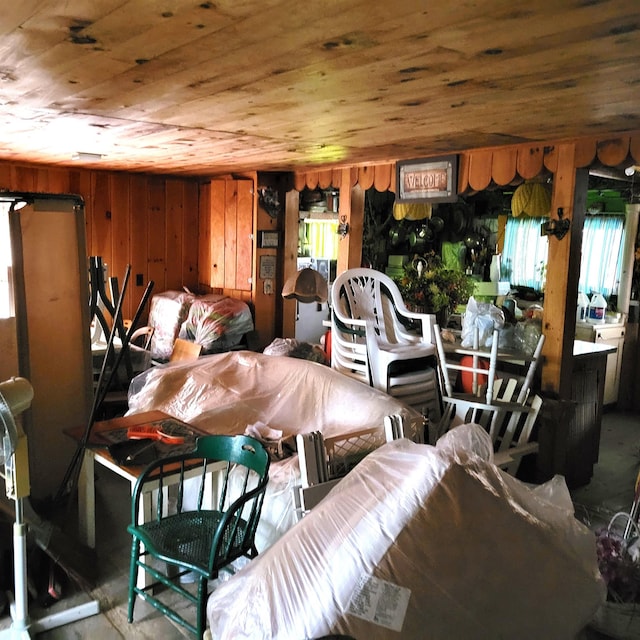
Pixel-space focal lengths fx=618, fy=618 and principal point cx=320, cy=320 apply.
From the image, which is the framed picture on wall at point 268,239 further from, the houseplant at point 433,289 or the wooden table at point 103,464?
the wooden table at point 103,464

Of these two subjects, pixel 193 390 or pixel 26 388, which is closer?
pixel 26 388

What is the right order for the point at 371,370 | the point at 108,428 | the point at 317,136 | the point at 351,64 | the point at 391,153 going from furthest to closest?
the point at 391,153, the point at 371,370, the point at 317,136, the point at 108,428, the point at 351,64

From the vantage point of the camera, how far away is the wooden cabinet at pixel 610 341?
18.5 feet

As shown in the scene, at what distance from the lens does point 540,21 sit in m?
1.56

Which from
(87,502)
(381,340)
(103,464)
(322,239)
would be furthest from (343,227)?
(87,502)

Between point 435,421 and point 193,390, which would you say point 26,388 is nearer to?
point 193,390

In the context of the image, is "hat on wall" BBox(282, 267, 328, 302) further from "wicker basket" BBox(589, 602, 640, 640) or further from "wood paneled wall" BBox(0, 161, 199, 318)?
"wicker basket" BBox(589, 602, 640, 640)

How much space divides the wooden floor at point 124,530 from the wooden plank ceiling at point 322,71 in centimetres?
178

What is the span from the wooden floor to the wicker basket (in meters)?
0.04

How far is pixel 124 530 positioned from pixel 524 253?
19.9 feet

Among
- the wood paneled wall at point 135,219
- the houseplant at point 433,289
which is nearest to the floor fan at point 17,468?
the houseplant at point 433,289

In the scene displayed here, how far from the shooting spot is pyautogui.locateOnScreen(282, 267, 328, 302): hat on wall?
14.5 feet

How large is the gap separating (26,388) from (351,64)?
5.25ft

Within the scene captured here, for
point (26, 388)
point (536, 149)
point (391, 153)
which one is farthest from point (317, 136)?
point (26, 388)
